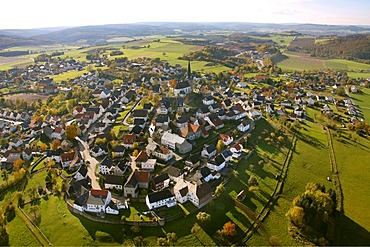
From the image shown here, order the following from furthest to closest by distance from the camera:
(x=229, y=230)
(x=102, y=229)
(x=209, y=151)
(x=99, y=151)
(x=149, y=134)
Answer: (x=149, y=134) → (x=99, y=151) → (x=209, y=151) → (x=102, y=229) → (x=229, y=230)

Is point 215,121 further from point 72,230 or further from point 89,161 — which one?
point 72,230

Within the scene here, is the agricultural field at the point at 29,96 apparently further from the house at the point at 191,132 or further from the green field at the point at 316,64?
the green field at the point at 316,64

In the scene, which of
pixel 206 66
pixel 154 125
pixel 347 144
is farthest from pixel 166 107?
pixel 206 66

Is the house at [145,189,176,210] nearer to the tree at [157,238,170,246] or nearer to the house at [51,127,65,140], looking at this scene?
the tree at [157,238,170,246]

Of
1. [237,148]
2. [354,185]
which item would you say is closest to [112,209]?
[237,148]

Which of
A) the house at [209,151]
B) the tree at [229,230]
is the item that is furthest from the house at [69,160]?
the tree at [229,230]

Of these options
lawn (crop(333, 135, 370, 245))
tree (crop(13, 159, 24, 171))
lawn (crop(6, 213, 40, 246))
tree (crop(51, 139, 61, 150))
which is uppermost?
tree (crop(51, 139, 61, 150))

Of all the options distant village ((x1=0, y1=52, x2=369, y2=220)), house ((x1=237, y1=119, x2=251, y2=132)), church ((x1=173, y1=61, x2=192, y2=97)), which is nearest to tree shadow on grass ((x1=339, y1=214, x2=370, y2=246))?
distant village ((x1=0, y1=52, x2=369, y2=220))
